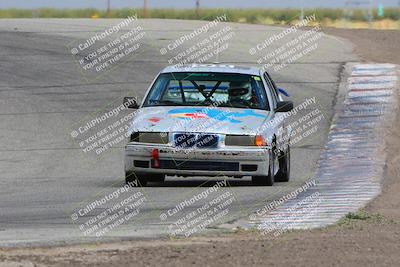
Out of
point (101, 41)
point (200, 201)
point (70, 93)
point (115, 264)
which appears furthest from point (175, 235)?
Answer: point (101, 41)

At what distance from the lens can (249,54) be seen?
105ft

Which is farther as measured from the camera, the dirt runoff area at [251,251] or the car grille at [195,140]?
the car grille at [195,140]

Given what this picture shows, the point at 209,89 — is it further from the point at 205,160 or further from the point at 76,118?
the point at 76,118

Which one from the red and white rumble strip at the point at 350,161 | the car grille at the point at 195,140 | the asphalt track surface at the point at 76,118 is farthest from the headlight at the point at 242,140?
the red and white rumble strip at the point at 350,161

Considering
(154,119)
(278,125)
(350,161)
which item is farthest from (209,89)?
(350,161)

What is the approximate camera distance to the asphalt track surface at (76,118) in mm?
11719

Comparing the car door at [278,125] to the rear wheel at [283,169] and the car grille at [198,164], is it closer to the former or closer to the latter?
the rear wheel at [283,169]

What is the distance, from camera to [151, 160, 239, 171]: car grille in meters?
14.3

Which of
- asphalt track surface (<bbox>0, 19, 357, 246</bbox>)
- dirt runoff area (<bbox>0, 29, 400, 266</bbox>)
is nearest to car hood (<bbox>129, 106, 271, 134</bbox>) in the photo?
asphalt track surface (<bbox>0, 19, 357, 246</bbox>)

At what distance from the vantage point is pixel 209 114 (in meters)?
14.7

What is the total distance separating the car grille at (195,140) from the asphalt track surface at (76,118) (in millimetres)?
523

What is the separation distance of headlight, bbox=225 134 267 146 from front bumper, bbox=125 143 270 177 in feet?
0.17

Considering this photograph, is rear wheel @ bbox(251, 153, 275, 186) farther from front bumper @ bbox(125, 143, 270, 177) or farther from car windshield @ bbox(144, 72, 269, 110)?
car windshield @ bbox(144, 72, 269, 110)

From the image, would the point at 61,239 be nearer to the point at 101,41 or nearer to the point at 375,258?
the point at 375,258
